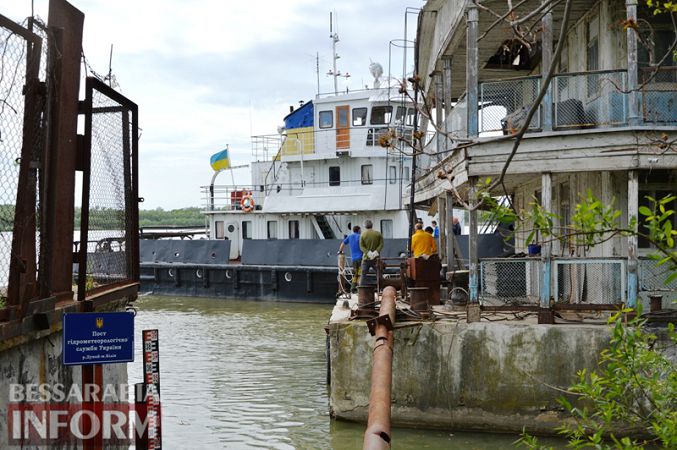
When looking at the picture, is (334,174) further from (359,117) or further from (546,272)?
(546,272)

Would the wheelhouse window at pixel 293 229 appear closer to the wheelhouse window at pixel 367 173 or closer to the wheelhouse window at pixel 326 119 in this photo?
the wheelhouse window at pixel 367 173

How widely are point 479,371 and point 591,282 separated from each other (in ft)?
10.4

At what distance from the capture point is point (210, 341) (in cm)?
1961

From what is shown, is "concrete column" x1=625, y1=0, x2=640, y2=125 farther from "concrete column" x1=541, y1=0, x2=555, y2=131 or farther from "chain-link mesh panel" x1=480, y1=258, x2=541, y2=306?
"chain-link mesh panel" x1=480, y1=258, x2=541, y2=306

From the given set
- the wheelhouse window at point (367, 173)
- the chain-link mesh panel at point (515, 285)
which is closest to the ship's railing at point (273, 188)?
the wheelhouse window at point (367, 173)

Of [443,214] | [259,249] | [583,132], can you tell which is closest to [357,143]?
[259,249]

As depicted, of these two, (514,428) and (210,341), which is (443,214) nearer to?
(210,341)

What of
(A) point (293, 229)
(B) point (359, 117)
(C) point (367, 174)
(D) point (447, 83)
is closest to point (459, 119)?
(D) point (447, 83)

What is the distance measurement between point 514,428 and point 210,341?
35.5ft

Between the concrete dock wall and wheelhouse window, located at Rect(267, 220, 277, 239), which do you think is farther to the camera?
wheelhouse window, located at Rect(267, 220, 277, 239)

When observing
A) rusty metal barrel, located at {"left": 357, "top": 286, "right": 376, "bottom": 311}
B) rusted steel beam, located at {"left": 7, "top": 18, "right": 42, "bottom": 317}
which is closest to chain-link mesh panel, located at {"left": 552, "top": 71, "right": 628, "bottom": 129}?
rusty metal barrel, located at {"left": 357, "top": 286, "right": 376, "bottom": 311}

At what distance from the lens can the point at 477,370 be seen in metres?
10.3

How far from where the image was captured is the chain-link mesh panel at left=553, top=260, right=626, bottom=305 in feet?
35.7

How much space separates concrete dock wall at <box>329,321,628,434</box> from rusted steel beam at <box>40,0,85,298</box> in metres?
5.65
